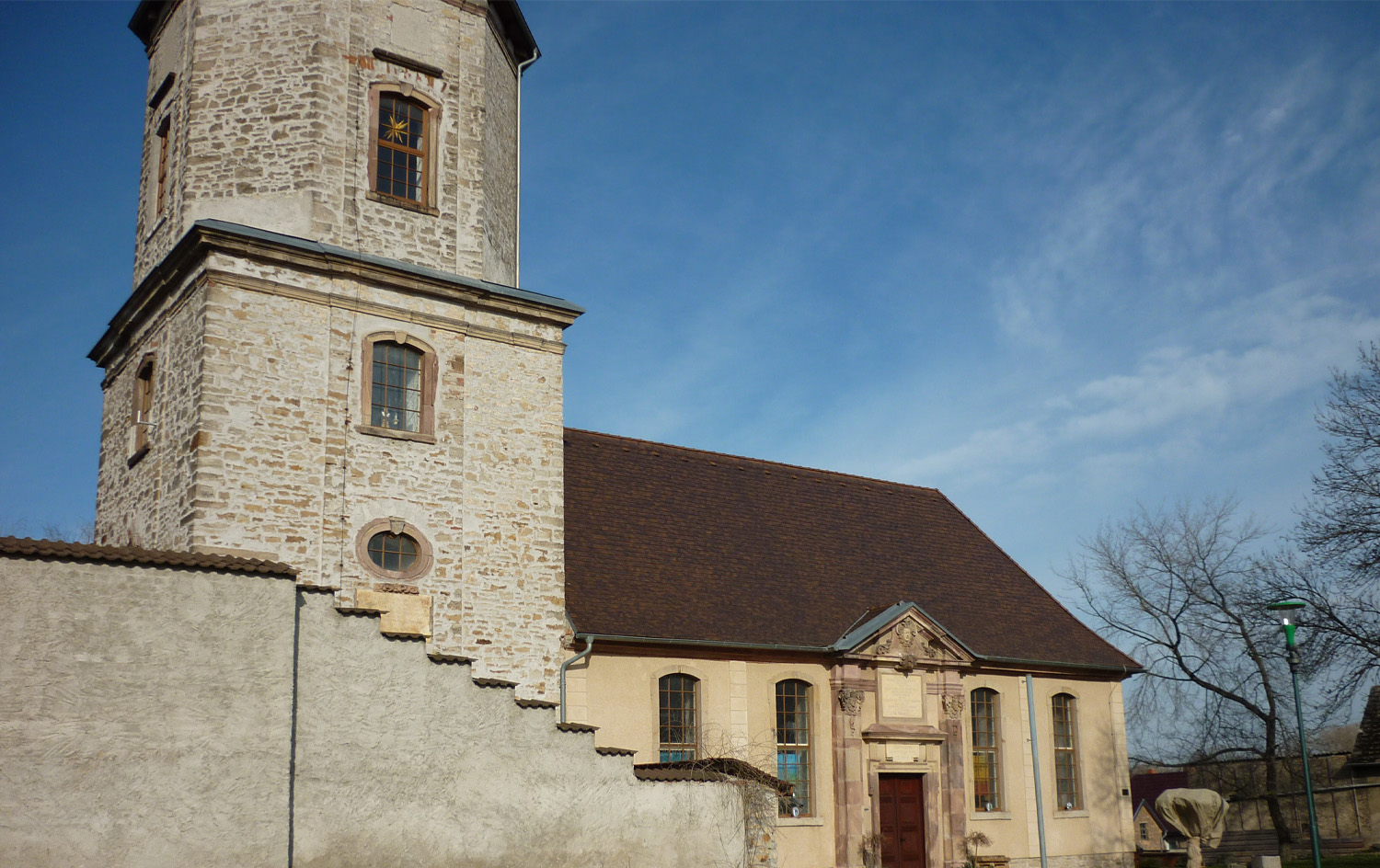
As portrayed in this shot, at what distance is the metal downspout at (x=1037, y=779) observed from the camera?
22.8 meters

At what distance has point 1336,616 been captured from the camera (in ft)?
75.1

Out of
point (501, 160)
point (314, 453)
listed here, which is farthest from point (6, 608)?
point (501, 160)

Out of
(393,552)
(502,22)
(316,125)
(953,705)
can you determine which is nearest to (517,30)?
(502,22)

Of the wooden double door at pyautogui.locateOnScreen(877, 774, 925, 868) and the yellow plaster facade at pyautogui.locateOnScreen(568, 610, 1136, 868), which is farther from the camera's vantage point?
the wooden double door at pyautogui.locateOnScreen(877, 774, 925, 868)

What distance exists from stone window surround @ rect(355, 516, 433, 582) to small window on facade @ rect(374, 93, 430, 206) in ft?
15.4

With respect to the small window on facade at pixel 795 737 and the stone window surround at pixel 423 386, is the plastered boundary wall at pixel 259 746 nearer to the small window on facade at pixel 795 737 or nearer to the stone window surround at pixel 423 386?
the stone window surround at pixel 423 386

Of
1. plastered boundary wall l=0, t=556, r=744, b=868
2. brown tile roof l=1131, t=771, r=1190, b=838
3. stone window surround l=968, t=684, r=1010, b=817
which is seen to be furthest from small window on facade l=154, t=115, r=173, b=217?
brown tile roof l=1131, t=771, r=1190, b=838

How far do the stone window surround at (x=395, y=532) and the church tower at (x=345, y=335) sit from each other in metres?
0.03

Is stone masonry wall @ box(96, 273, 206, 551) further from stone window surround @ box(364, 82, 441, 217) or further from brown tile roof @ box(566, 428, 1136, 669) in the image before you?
brown tile roof @ box(566, 428, 1136, 669)

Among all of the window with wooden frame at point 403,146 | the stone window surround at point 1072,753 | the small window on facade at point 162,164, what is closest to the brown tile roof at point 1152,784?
the stone window surround at point 1072,753

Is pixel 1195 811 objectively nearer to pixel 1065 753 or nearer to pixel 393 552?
pixel 1065 753

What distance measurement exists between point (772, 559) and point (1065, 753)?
734cm

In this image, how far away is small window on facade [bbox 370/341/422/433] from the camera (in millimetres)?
16578

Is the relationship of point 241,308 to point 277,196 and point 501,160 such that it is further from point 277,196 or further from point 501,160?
point 501,160
